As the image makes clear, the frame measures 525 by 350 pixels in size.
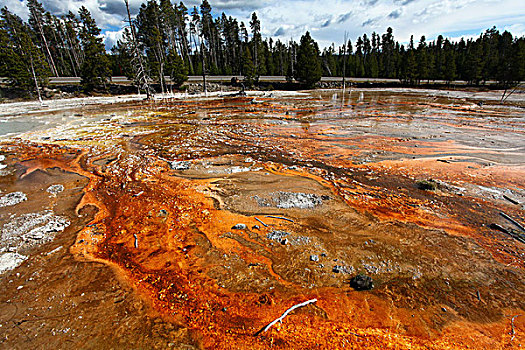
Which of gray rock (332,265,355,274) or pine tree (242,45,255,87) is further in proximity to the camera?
pine tree (242,45,255,87)

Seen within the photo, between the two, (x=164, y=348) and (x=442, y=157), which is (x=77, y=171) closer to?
(x=164, y=348)

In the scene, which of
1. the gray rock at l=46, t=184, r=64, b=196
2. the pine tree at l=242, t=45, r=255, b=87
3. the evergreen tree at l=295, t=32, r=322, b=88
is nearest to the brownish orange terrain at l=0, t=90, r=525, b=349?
the gray rock at l=46, t=184, r=64, b=196

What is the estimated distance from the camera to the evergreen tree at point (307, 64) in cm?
A: 4575

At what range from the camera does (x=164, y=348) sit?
271 centimetres

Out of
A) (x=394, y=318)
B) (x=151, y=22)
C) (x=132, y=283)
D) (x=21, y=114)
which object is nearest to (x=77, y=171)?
(x=132, y=283)

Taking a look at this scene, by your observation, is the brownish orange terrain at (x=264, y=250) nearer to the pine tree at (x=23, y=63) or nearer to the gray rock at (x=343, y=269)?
the gray rock at (x=343, y=269)

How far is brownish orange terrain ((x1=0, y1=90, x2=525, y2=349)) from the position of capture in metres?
2.93

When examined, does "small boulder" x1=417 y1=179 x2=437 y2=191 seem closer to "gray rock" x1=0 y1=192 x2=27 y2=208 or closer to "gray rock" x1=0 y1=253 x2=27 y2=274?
"gray rock" x1=0 y1=253 x2=27 y2=274

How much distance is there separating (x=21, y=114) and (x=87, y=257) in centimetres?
2668

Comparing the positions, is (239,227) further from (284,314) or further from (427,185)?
(427,185)

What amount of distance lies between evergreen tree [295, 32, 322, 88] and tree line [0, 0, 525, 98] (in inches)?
7.1

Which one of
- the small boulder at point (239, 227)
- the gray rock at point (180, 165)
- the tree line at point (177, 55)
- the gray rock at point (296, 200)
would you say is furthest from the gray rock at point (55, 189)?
the tree line at point (177, 55)

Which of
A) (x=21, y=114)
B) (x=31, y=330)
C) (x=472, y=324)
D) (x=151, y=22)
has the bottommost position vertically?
(x=472, y=324)

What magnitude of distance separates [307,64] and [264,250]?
49.1m
